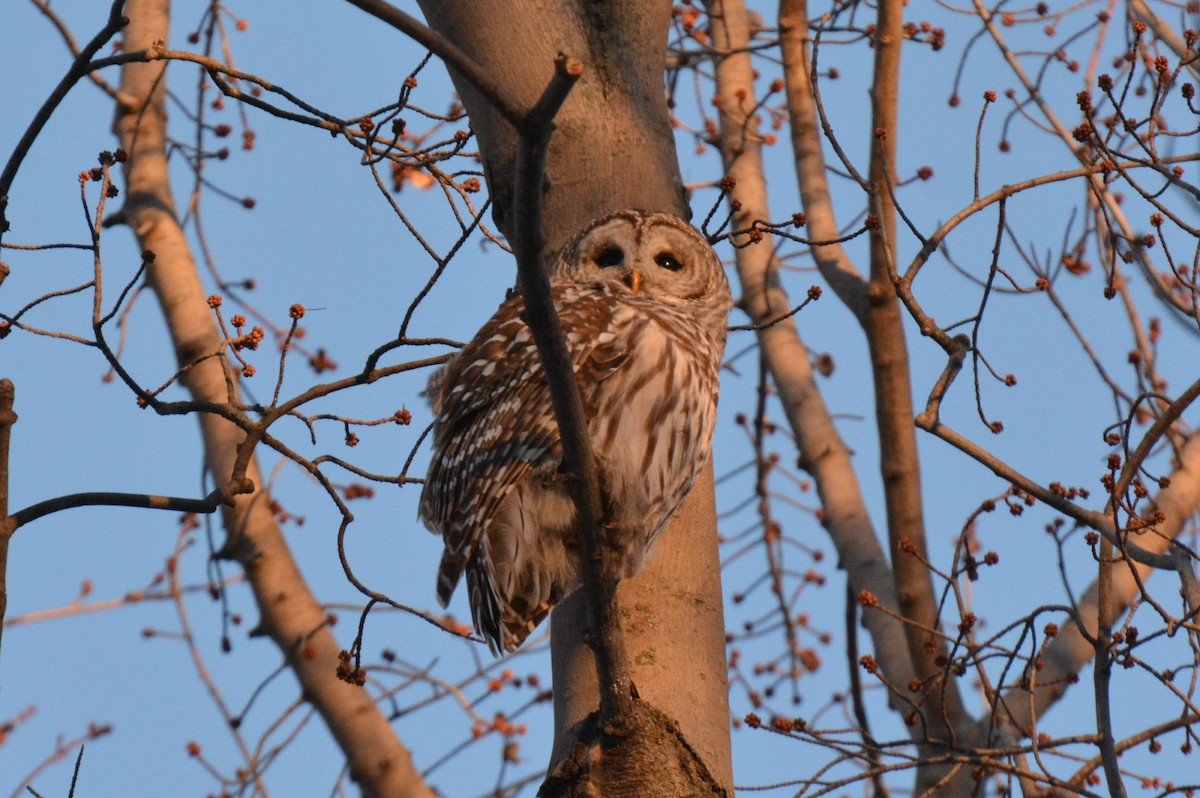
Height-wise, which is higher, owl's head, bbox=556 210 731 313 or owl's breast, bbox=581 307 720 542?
owl's head, bbox=556 210 731 313

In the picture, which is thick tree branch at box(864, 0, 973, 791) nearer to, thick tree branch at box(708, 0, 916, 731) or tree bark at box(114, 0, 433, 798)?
thick tree branch at box(708, 0, 916, 731)

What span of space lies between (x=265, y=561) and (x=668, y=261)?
5.90 feet

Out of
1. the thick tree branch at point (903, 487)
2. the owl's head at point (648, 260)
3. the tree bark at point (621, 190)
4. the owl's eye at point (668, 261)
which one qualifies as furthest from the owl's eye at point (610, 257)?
the thick tree branch at point (903, 487)

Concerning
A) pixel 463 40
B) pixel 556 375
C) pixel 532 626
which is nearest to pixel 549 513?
pixel 532 626

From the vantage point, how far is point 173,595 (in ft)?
19.1

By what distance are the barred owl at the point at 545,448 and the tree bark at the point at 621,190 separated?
9cm

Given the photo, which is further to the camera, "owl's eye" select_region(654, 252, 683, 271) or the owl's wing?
"owl's eye" select_region(654, 252, 683, 271)

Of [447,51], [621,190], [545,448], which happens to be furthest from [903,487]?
[447,51]

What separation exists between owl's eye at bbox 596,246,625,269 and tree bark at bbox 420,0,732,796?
0.24 m

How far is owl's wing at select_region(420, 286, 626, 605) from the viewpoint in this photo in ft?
10.3

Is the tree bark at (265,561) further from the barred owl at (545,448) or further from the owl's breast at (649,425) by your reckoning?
the owl's breast at (649,425)

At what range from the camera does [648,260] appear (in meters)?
3.92

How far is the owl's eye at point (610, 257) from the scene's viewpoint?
3.80m

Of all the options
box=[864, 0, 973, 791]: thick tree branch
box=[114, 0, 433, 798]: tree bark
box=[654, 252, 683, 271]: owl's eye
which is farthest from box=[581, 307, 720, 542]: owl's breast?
box=[114, 0, 433, 798]: tree bark
